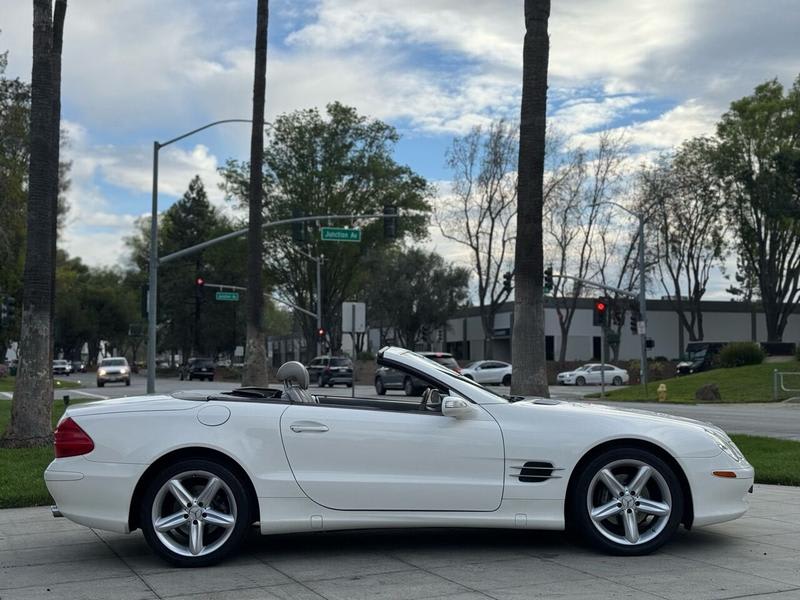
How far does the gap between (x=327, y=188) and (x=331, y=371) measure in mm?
15826

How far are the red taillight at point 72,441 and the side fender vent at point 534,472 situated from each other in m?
2.77

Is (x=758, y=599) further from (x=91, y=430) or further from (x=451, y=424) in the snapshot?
(x=91, y=430)

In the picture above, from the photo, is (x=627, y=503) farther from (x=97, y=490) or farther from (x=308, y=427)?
(x=97, y=490)

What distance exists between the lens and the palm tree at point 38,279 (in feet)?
42.2

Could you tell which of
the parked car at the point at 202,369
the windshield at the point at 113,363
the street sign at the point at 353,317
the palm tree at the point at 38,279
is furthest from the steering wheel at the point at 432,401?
the parked car at the point at 202,369

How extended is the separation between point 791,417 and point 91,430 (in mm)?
22014

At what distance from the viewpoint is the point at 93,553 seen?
21.5 feet

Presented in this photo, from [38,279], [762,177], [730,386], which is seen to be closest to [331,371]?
[730,386]

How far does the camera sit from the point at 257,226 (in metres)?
23.6

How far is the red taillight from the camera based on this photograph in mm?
6102

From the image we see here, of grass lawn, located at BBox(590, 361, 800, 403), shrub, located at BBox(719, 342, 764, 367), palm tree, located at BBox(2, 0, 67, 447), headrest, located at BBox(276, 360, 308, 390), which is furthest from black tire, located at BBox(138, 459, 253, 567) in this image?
shrub, located at BBox(719, 342, 764, 367)

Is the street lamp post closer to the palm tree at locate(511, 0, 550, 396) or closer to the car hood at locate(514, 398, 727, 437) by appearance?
the palm tree at locate(511, 0, 550, 396)

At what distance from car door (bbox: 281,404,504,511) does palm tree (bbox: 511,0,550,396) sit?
6.05 metres

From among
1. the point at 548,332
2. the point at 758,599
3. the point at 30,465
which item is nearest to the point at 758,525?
the point at 758,599
